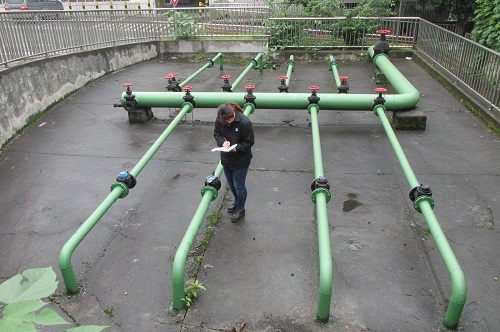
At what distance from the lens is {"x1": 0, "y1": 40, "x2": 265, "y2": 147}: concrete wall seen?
22.7 feet

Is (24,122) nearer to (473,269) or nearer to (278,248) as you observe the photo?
(278,248)

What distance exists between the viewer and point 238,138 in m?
4.39

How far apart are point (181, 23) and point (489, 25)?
8.83 m

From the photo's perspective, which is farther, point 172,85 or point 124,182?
point 172,85

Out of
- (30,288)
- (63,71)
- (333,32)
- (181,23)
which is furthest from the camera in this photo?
(181,23)

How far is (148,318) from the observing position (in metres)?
3.45

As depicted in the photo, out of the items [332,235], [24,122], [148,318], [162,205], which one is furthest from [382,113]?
[24,122]

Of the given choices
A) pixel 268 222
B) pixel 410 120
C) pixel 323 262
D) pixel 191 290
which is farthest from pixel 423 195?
pixel 410 120

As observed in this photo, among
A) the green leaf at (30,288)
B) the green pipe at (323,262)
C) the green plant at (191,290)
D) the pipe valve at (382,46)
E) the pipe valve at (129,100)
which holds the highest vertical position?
the green leaf at (30,288)

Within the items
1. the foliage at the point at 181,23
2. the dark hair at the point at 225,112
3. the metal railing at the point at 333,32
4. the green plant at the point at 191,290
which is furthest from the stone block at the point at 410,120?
the foliage at the point at 181,23

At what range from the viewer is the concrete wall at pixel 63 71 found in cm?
691

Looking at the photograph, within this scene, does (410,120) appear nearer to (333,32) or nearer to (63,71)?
(333,32)

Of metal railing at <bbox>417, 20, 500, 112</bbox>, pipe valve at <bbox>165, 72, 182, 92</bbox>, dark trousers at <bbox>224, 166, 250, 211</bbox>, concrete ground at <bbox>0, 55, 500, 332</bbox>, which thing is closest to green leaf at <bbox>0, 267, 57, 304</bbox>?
concrete ground at <bbox>0, 55, 500, 332</bbox>

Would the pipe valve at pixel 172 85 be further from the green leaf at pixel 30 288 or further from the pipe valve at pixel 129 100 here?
the green leaf at pixel 30 288
